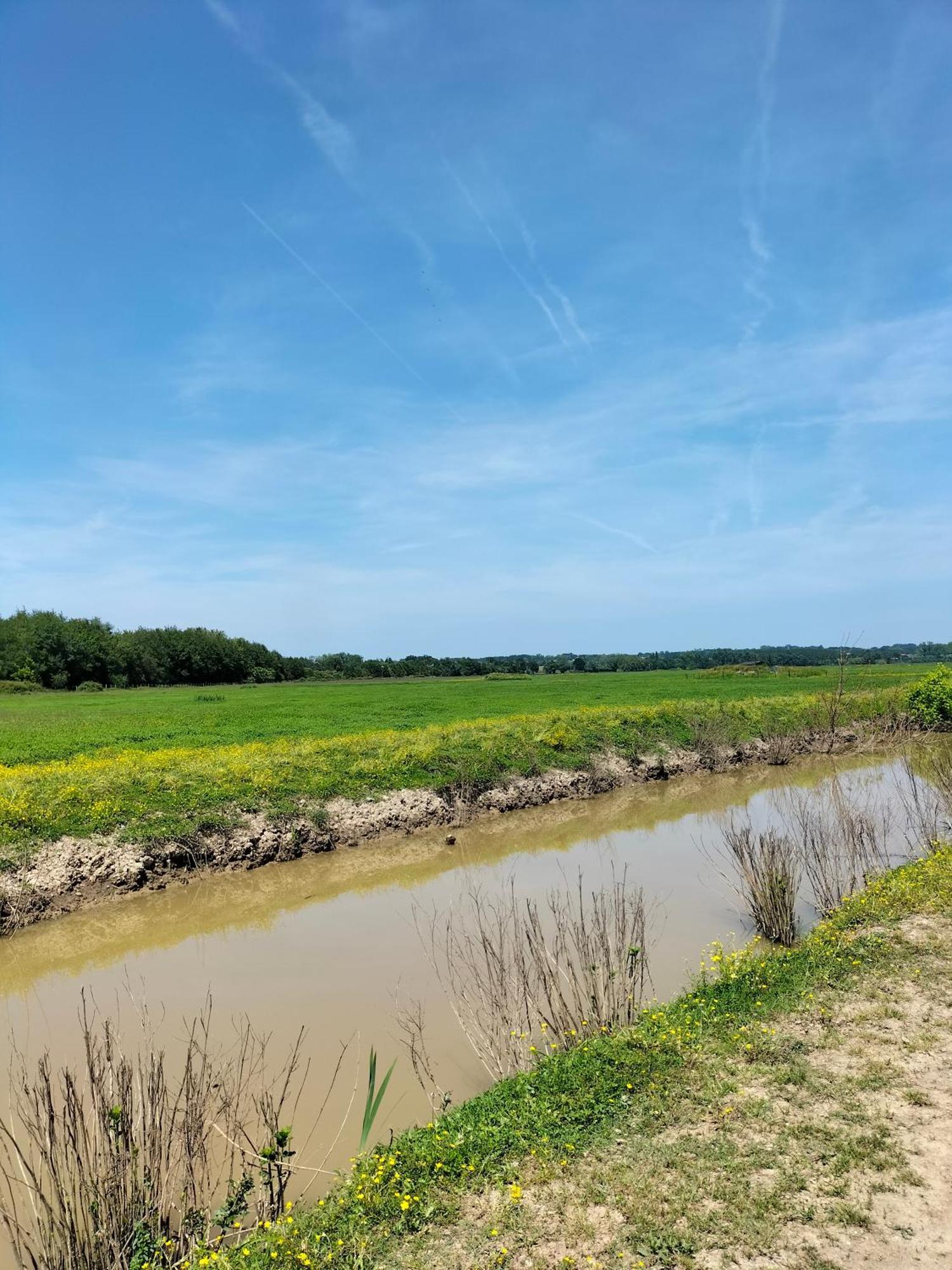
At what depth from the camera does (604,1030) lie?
585 cm

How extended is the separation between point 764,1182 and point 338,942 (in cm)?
692

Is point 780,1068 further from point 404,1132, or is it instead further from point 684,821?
point 684,821

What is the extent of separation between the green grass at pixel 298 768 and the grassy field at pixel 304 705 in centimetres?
315

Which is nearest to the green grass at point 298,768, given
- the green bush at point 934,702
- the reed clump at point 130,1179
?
the green bush at point 934,702

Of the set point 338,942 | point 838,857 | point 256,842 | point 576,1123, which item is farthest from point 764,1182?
point 256,842

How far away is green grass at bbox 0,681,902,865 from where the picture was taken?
1252cm

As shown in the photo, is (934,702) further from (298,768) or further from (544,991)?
(544,991)

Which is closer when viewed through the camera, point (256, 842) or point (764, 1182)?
point (764, 1182)

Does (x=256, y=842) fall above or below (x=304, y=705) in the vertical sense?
below

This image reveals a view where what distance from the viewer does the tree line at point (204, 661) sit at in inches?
2633

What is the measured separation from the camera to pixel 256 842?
13.5 meters

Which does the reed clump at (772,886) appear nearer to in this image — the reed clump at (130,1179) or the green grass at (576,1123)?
the green grass at (576,1123)

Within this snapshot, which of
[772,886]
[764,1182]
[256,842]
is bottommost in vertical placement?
[256,842]

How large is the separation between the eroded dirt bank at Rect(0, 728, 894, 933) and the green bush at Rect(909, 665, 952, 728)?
1227cm
